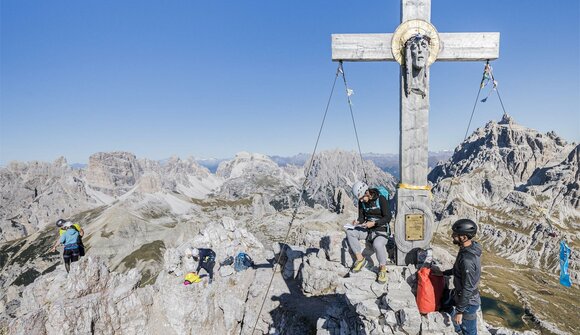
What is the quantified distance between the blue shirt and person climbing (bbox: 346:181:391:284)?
18857 mm

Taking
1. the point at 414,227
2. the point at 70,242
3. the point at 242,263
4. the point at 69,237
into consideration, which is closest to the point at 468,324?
the point at 414,227

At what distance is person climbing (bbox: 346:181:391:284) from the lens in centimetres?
1123

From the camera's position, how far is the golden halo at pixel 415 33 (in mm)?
11094

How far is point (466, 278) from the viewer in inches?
320

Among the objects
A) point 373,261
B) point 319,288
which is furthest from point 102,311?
point 373,261

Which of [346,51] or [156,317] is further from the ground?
[346,51]

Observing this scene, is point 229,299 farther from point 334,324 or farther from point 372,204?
point 372,204

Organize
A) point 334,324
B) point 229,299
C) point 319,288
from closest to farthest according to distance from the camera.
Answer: point 334,324 < point 319,288 < point 229,299

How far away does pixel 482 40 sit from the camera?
1122 cm

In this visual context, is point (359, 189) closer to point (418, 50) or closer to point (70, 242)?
point (418, 50)

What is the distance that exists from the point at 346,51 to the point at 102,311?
2414cm

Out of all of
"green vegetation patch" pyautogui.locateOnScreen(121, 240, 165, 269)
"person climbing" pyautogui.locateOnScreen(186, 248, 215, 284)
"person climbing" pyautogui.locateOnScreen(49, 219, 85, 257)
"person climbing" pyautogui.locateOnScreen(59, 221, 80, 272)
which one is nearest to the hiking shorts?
"person climbing" pyautogui.locateOnScreen(59, 221, 80, 272)

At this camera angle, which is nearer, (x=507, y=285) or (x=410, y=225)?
(x=410, y=225)

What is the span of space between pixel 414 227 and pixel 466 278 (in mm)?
3310
